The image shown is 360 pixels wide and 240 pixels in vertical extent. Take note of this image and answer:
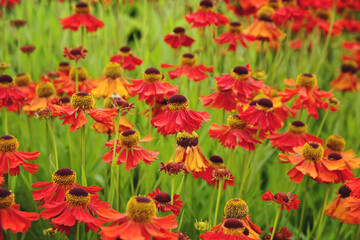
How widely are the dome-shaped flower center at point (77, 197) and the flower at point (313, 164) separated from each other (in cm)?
65

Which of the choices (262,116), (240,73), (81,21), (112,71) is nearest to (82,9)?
(81,21)

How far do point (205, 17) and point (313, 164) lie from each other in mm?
978

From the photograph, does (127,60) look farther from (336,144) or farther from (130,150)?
(336,144)

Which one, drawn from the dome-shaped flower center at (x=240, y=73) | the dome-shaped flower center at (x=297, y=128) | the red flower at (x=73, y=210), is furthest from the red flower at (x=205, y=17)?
the red flower at (x=73, y=210)

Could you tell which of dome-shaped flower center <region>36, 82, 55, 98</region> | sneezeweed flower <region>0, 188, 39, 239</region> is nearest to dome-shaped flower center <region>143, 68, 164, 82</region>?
dome-shaped flower center <region>36, 82, 55, 98</region>

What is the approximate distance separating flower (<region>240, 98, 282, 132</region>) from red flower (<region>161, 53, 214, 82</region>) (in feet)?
1.51

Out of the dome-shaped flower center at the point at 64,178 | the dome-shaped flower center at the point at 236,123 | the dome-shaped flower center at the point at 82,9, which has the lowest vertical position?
the dome-shaped flower center at the point at 64,178

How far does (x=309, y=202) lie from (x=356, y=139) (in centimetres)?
79

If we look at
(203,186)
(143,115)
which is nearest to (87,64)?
(143,115)

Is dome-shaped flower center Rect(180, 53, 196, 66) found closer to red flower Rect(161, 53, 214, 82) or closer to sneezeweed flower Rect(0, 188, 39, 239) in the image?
red flower Rect(161, 53, 214, 82)

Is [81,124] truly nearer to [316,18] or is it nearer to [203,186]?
[203,186]

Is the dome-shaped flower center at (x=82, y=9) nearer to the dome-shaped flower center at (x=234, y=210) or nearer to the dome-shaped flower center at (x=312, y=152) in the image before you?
the dome-shaped flower center at (x=312, y=152)

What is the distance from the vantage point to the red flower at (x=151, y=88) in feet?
5.19

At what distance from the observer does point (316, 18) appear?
3.12m
